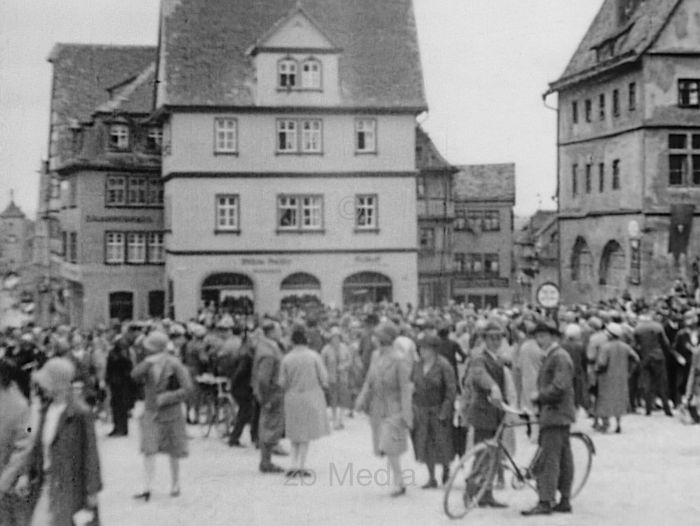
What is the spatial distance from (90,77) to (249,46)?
22.3 ft

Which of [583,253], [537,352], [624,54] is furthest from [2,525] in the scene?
[583,253]

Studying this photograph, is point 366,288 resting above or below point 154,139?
below

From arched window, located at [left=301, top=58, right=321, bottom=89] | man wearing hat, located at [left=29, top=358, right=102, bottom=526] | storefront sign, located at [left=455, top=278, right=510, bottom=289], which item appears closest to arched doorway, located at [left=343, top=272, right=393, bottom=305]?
arched window, located at [left=301, top=58, right=321, bottom=89]

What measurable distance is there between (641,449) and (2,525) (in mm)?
10525

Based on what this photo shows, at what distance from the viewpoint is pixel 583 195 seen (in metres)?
46.5

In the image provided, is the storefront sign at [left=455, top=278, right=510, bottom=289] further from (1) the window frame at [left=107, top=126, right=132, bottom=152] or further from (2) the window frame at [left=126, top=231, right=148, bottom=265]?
(1) the window frame at [left=107, top=126, right=132, bottom=152]

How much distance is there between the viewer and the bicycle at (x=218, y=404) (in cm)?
1886

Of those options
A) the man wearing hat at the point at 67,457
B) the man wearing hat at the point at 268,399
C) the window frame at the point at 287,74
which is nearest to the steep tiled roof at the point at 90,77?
the window frame at the point at 287,74

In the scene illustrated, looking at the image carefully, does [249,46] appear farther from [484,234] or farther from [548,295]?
[484,234]

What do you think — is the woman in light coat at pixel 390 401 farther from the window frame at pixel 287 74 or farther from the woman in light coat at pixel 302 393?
the window frame at pixel 287 74

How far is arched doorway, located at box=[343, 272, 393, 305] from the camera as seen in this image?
135 feet

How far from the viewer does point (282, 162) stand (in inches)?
1623

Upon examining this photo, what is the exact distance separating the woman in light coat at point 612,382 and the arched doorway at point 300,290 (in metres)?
22.0

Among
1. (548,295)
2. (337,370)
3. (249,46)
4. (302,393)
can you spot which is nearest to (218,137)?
(249,46)
